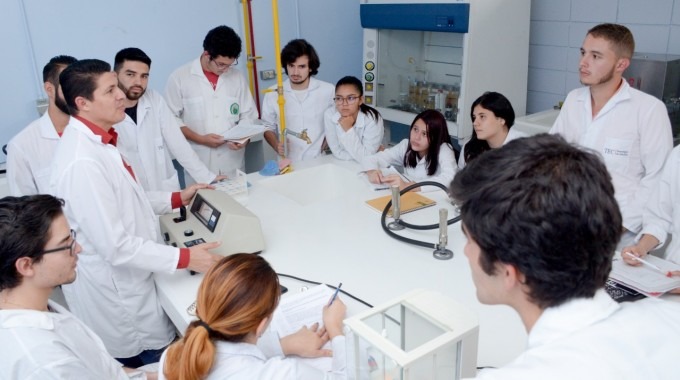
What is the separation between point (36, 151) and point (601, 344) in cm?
212

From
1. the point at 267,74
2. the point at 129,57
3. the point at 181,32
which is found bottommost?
the point at 267,74

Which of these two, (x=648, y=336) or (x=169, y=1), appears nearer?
(x=648, y=336)

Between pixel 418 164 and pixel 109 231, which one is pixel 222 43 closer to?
pixel 418 164

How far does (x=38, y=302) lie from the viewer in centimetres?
115

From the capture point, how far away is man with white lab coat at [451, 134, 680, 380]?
0.67 m

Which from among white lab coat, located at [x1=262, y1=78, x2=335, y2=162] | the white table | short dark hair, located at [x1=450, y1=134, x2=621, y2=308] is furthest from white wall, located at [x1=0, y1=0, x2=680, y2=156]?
short dark hair, located at [x1=450, y1=134, x2=621, y2=308]

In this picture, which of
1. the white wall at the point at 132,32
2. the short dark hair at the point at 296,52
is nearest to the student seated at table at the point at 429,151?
the short dark hair at the point at 296,52

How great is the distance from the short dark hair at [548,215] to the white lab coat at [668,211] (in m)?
1.12

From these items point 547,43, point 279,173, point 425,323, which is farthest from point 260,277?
point 547,43

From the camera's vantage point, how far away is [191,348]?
961mm

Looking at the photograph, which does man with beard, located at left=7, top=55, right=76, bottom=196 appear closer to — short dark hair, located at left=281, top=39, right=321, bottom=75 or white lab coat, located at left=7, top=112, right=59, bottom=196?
white lab coat, located at left=7, top=112, right=59, bottom=196

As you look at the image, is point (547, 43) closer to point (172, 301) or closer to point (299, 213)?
point (299, 213)

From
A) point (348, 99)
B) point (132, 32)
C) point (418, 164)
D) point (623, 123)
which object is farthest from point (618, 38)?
point (132, 32)

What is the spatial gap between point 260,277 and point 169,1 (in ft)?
9.28
